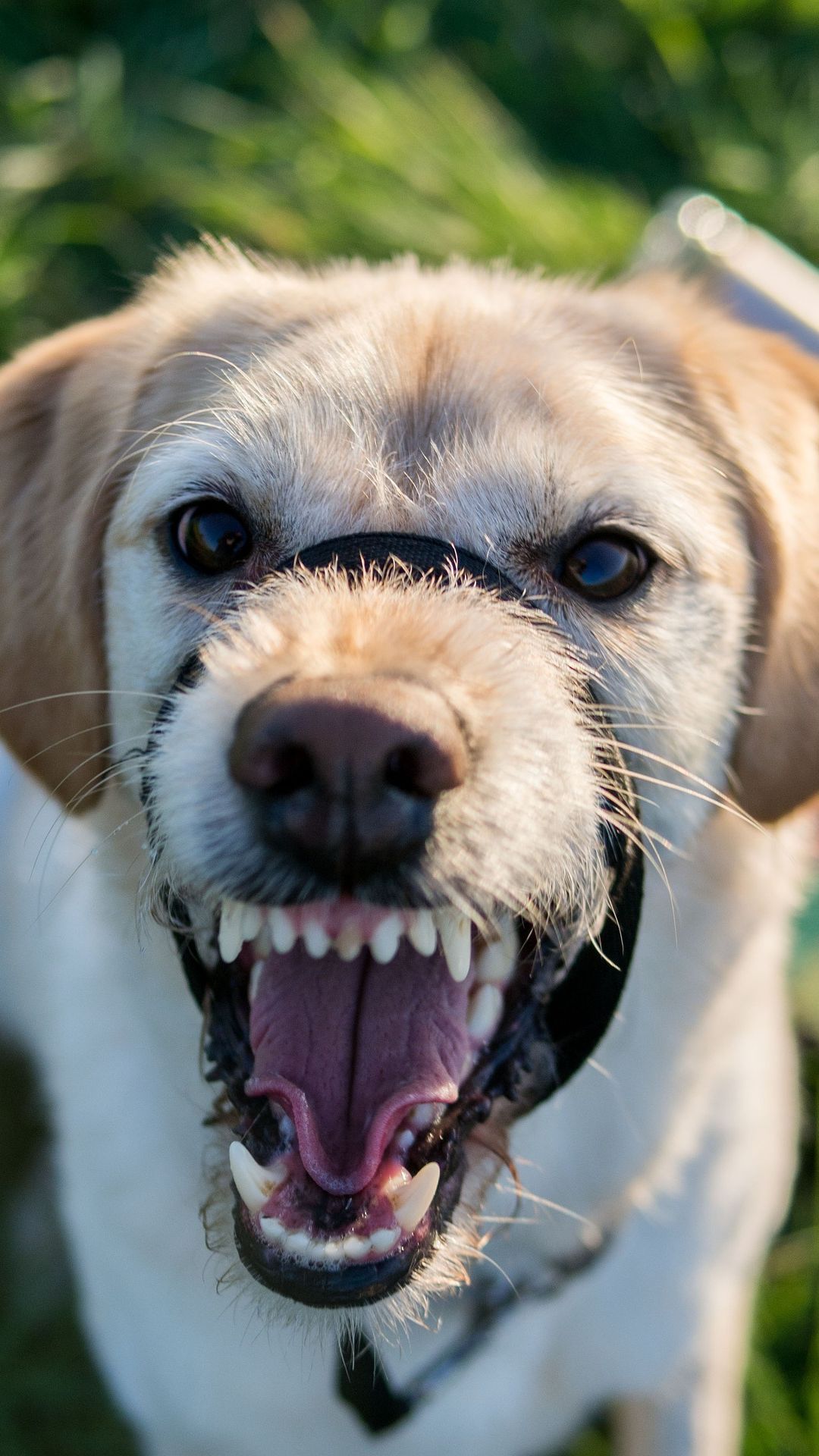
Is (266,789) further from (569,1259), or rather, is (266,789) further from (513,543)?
(569,1259)

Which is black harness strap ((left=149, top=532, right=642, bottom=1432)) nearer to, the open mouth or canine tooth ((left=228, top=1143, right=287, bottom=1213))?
the open mouth

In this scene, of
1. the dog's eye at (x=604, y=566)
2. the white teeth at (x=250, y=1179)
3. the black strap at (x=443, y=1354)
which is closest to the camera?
the white teeth at (x=250, y=1179)

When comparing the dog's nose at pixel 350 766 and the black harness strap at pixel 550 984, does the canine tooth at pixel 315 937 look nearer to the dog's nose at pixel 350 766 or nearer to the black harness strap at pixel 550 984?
the dog's nose at pixel 350 766

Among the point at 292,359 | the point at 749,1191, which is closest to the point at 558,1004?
the point at 749,1191

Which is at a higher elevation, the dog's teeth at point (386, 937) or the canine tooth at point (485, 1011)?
the dog's teeth at point (386, 937)

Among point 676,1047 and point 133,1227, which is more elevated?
point 676,1047

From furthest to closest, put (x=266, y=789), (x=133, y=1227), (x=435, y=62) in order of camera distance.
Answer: (x=435, y=62) → (x=133, y=1227) → (x=266, y=789)

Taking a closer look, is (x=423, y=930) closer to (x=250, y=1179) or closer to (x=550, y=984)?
(x=550, y=984)

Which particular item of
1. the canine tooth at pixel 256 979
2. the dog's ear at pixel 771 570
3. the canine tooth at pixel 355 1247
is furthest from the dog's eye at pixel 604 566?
the canine tooth at pixel 355 1247

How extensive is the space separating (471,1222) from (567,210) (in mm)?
3961

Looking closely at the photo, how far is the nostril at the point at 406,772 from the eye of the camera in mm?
1406

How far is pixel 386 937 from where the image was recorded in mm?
1667

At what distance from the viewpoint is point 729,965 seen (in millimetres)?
2113

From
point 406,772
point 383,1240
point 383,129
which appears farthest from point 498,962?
point 383,129
